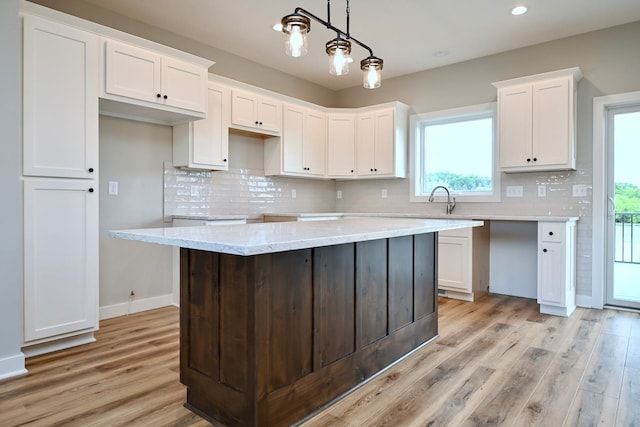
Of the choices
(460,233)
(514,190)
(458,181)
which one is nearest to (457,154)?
(458,181)

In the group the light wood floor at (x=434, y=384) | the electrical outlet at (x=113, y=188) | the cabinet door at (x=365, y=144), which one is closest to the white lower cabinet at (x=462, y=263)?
the light wood floor at (x=434, y=384)

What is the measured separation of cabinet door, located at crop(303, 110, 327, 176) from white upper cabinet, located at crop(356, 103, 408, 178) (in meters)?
0.45

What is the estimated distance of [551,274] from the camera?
3.55 metres

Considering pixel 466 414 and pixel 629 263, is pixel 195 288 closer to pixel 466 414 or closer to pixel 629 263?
pixel 466 414

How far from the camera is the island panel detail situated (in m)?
1.62

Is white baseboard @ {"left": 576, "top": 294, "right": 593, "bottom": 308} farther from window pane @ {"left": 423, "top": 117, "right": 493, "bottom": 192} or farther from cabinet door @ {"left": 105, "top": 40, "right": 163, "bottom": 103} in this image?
cabinet door @ {"left": 105, "top": 40, "right": 163, "bottom": 103}

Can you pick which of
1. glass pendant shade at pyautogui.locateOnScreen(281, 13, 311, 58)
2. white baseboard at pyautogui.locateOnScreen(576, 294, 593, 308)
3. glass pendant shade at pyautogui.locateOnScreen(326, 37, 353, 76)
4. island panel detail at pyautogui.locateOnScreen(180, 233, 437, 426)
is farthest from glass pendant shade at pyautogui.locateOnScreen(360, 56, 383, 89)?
white baseboard at pyautogui.locateOnScreen(576, 294, 593, 308)

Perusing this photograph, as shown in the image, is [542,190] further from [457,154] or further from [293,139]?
[293,139]

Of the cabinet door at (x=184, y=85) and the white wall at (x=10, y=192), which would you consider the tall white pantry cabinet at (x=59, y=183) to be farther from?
the cabinet door at (x=184, y=85)

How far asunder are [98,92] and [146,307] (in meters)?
1.99

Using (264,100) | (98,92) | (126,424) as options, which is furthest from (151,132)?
(126,424)

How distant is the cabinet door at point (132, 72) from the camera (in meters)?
2.93

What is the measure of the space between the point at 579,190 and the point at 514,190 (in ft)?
1.97

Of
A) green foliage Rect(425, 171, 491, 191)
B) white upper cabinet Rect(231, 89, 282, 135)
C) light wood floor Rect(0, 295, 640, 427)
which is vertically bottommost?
light wood floor Rect(0, 295, 640, 427)
